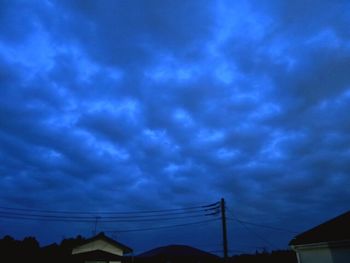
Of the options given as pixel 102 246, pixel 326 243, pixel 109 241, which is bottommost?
pixel 326 243

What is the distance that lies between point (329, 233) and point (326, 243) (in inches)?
38.9

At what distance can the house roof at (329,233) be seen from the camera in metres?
16.0

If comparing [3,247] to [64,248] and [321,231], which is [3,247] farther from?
[321,231]

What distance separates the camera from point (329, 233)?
55.7 feet

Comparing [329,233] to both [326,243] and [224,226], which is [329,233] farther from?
[224,226]

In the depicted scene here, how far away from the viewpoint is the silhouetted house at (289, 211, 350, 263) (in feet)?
51.1

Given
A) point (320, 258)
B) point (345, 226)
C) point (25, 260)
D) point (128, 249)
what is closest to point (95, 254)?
point (25, 260)

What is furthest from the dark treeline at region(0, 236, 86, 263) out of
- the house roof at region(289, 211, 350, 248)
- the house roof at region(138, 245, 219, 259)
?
the house roof at region(289, 211, 350, 248)

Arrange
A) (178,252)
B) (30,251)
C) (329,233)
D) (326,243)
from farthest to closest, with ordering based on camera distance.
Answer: (30,251) → (178,252) → (329,233) → (326,243)

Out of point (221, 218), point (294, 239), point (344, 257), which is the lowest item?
point (344, 257)

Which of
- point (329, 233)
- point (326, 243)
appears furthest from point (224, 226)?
point (326, 243)

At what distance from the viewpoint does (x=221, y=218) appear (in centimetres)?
2502

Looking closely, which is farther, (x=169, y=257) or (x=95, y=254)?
(x=95, y=254)

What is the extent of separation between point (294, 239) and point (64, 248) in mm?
21808
